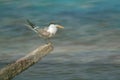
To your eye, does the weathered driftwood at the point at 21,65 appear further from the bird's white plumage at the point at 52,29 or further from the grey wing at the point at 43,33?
the bird's white plumage at the point at 52,29

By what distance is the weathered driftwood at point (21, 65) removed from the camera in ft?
26.3

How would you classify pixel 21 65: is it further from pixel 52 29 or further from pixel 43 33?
pixel 52 29

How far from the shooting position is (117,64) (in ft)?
57.7

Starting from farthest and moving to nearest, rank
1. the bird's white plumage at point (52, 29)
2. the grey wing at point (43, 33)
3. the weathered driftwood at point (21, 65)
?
the bird's white plumage at point (52, 29), the grey wing at point (43, 33), the weathered driftwood at point (21, 65)

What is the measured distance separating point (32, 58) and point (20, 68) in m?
0.49

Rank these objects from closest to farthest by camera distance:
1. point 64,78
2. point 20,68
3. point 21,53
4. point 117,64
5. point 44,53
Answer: point 20,68 < point 44,53 < point 64,78 < point 117,64 < point 21,53

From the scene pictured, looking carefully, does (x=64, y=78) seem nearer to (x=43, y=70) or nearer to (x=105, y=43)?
(x=43, y=70)

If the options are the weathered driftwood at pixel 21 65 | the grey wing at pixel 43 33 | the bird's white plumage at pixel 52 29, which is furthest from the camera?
the bird's white plumage at pixel 52 29

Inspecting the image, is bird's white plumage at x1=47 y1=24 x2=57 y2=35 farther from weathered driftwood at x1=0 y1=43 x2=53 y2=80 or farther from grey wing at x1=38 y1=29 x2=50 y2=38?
weathered driftwood at x1=0 y1=43 x2=53 y2=80

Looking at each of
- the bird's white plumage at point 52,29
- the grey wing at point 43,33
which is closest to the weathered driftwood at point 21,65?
the grey wing at point 43,33

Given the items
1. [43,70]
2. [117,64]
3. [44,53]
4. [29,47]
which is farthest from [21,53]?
[44,53]

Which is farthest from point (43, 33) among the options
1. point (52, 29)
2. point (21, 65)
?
point (21, 65)

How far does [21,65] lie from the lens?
27.8 ft

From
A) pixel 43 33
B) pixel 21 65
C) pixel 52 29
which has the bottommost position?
pixel 21 65
